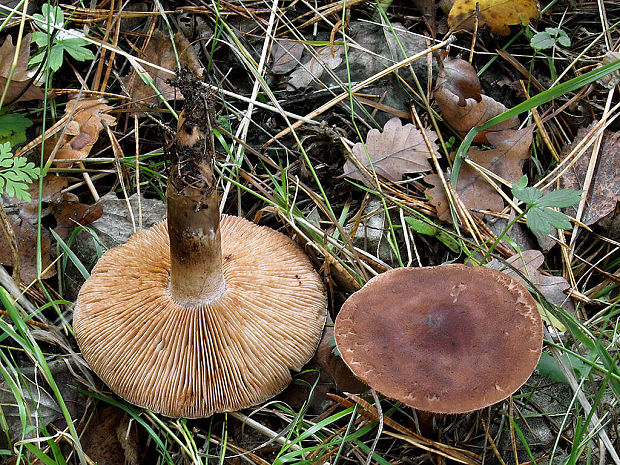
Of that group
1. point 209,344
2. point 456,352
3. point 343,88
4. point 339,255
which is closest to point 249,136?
point 343,88

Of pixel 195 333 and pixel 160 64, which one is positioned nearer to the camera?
pixel 195 333

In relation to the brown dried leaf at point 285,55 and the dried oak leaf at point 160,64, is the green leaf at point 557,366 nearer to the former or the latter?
the brown dried leaf at point 285,55

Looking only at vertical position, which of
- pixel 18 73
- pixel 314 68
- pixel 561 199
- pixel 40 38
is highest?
pixel 40 38

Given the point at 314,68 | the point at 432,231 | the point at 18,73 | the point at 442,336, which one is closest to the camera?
the point at 442,336

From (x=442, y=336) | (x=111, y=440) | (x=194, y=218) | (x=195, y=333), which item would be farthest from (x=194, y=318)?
(x=442, y=336)

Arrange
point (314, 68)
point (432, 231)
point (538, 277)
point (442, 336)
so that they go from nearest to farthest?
point (442, 336)
point (538, 277)
point (432, 231)
point (314, 68)

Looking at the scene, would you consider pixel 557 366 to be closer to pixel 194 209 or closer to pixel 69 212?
pixel 194 209

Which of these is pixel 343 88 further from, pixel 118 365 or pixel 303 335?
pixel 118 365
